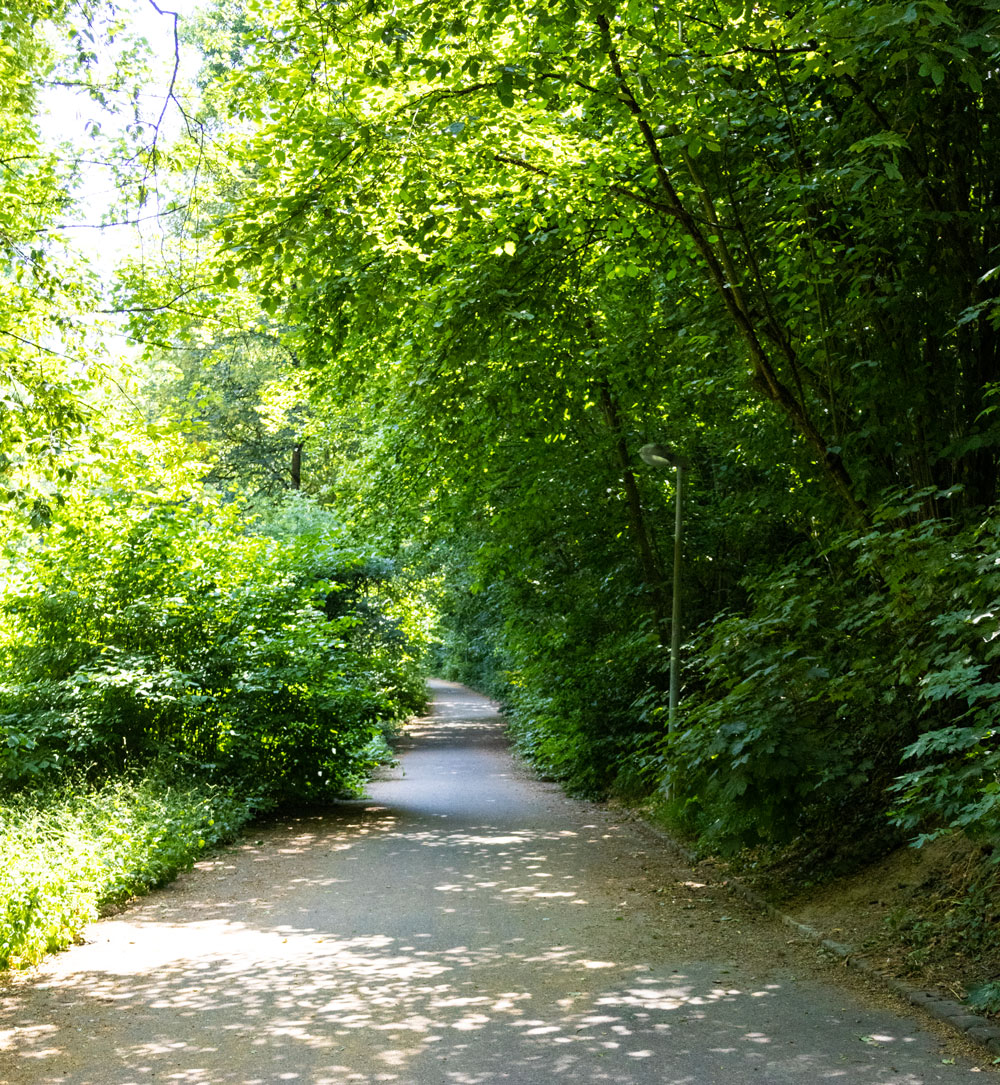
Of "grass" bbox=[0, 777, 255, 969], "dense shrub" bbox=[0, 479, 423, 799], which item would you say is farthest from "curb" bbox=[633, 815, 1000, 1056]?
"dense shrub" bbox=[0, 479, 423, 799]

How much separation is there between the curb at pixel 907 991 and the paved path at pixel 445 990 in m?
0.16

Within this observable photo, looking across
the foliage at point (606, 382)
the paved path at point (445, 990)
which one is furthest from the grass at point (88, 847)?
the foliage at point (606, 382)

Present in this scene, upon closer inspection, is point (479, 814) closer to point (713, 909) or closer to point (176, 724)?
point (176, 724)

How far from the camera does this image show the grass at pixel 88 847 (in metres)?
7.59

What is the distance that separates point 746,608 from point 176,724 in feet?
26.6

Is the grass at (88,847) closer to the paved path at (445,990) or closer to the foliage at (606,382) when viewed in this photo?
the paved path at (445,990)

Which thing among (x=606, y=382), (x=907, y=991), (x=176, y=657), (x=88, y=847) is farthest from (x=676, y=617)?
(x=907, y=991)

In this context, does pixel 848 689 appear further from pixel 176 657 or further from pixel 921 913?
pixel 176 657

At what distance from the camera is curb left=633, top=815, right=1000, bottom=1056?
18.5ft

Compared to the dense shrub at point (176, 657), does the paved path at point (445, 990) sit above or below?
below

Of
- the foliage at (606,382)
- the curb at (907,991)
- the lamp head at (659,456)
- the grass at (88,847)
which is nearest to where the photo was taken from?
the curb at (907,991)

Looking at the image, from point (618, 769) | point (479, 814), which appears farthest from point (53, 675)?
point (618, 769)

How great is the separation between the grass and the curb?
534 cm

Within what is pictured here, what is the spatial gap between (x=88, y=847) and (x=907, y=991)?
6.69 meters
